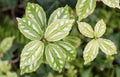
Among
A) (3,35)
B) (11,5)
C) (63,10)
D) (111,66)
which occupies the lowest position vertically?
(111,66)

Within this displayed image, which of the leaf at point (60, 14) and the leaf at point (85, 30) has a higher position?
the leaf at point (60, 14)

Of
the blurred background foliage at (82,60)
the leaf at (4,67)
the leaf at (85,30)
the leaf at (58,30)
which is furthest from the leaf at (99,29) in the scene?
the leaf at (4,67)

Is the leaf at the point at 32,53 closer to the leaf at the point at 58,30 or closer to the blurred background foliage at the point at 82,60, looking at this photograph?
the leaf at the point at 58,30

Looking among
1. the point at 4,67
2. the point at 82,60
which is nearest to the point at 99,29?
the point at 82,60

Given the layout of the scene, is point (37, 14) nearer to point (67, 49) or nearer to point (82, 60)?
point (67, 49)

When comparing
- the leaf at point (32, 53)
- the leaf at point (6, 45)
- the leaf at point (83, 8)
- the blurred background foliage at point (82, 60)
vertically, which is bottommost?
the blurred background foliage at point (82, 60)

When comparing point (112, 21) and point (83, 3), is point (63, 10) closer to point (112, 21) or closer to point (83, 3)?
point (83, 3)

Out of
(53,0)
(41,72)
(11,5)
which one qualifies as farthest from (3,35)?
(53,0)
